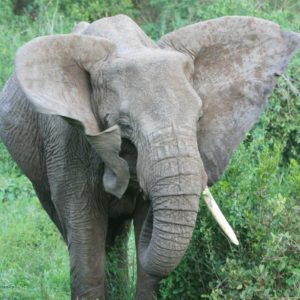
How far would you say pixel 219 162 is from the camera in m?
4.40

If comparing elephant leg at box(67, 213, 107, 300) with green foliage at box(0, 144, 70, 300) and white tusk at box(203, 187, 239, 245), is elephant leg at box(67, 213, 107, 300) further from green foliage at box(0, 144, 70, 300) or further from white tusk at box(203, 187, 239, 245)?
white tusk at box(203, 187, 239, 245)

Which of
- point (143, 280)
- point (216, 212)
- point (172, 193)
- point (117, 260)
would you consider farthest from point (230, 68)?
point (117, 260)

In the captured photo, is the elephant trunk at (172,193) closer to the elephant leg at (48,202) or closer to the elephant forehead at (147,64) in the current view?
the elephant forehead at (147,64)

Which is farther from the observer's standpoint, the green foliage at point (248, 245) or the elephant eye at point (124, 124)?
the green foliage at point (248, 245)

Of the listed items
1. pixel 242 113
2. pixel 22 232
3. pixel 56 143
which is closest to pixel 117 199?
pixel 56 143

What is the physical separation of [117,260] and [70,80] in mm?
1392

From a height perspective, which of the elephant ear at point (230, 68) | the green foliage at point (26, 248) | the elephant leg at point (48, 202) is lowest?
the green foliage at point (26, 248)

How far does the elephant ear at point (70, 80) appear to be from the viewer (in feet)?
13.1

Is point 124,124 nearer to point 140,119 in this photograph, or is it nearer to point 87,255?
point 140,119

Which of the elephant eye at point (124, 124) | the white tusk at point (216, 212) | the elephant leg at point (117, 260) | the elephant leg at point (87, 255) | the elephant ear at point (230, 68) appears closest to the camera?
the elephant eye at point (124, 124)

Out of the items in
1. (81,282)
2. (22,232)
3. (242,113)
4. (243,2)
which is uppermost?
(242,113)

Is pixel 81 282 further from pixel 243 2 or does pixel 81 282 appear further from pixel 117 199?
pixel 243 2

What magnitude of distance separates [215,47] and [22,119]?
47.7 inches

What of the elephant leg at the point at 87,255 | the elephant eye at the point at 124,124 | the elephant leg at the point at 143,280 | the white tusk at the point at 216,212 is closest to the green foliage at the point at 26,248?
the elephant leg at the point at 87,255
